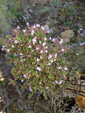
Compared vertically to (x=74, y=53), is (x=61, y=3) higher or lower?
higher

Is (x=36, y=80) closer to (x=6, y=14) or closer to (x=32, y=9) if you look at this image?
(x=6, y=14)

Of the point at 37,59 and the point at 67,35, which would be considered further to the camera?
the point at 67,35

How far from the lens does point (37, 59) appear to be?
1791 mm

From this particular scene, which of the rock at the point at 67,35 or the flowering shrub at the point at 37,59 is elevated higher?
the rock at the point at 67,35

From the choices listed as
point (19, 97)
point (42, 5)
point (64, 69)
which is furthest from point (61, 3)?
point (19, 97)

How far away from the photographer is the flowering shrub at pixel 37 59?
6.09 ft

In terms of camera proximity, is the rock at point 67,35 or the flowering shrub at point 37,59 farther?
the rock at point 67,35

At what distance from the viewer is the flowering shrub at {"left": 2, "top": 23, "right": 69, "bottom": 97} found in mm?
1857

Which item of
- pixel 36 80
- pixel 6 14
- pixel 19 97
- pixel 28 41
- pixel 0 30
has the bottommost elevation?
pixel 19 97

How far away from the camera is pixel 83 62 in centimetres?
226

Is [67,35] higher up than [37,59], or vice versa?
[67,35]

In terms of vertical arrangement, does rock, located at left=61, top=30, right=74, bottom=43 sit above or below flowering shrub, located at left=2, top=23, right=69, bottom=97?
above

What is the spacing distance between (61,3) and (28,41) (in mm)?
2935

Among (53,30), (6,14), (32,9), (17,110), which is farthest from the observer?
(32,9)
